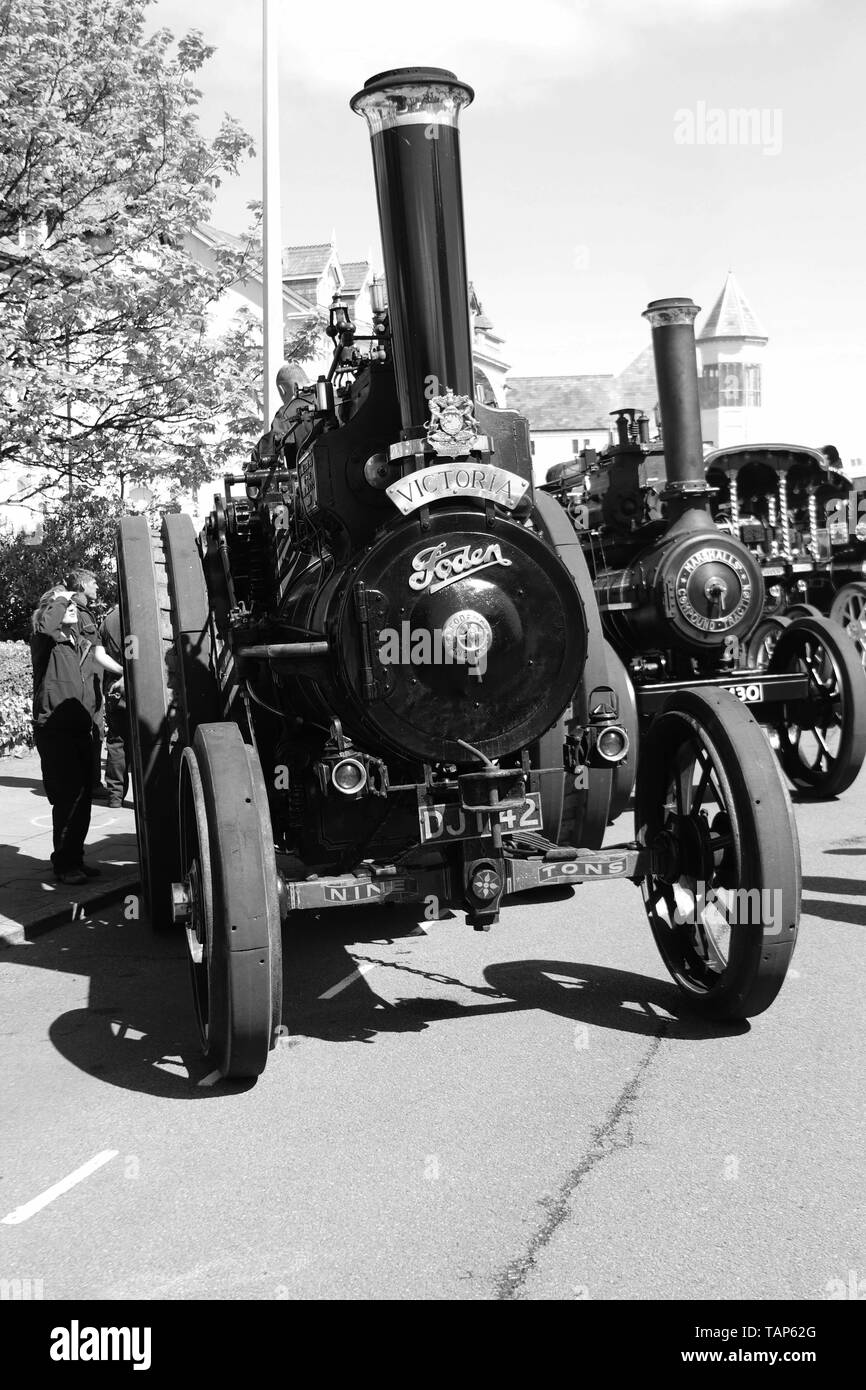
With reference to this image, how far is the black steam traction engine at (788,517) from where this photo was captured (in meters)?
13.5

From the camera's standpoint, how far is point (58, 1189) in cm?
387

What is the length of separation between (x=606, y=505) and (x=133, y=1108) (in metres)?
7.74

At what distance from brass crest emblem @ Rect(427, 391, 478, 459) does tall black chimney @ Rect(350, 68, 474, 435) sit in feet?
0.56

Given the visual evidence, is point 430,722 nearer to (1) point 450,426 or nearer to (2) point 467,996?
(1) point 450,426

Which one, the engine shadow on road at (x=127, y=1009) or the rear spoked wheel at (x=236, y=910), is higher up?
the rear spoked wheel at (x=236, y=910)

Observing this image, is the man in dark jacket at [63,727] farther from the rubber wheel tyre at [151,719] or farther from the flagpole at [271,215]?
the flagpole at [271,215]

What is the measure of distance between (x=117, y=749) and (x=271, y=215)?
5.55 meters

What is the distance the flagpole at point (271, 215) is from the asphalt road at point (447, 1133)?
306 inches

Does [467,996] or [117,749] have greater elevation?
[117,749]

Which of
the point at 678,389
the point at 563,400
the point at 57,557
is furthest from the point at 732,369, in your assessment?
the point at 678,389

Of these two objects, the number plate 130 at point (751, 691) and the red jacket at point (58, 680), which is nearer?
the red jacket at point (58, 680)

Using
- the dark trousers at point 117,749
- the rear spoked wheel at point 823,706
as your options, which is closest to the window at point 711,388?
the rear spoked wheel at point 823,706

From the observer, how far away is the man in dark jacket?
7828mm

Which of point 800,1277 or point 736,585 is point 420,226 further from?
point 736,585
